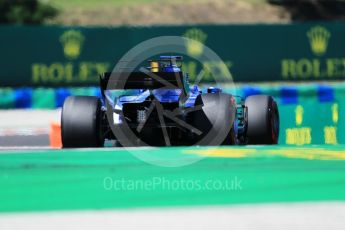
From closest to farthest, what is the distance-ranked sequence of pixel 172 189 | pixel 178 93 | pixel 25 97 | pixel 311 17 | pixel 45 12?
pixel 172 189, pixel 178 93, pixel 25 97, pixel 45 12, pixel 311 17

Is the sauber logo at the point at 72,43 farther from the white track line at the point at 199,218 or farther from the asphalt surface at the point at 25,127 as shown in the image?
the white track line at the point at 199,218

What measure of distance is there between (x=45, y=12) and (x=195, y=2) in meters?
8.50

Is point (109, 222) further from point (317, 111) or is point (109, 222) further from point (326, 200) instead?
point (317, 111)

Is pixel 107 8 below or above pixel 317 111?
above

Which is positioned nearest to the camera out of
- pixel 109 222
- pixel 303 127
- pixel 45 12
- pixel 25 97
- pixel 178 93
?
pixel 109 222

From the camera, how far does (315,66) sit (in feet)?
62.2

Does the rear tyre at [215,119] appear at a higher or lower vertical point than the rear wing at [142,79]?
lower

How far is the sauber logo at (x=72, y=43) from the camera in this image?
691 inches

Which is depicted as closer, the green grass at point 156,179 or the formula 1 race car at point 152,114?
the green grass at point 156,179

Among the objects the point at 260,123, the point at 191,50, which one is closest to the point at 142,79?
the point at 260,123

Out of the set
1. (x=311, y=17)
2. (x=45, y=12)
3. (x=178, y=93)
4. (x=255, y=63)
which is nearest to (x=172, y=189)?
(x=178, y=93)

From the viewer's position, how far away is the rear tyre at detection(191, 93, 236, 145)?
746cm

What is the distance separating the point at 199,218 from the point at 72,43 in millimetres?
13095

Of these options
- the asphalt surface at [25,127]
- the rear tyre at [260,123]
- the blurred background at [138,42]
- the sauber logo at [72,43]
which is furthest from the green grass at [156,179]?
the sauber logo at [72,43]
